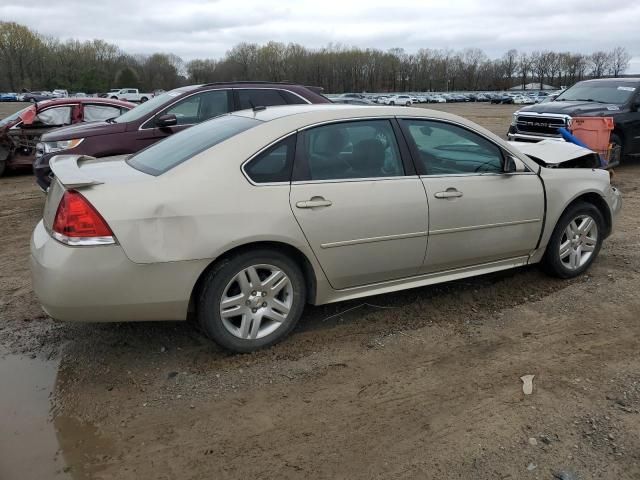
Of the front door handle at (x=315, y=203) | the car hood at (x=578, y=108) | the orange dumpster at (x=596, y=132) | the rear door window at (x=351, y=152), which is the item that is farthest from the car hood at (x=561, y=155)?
the car hood at (x=578, y=108)

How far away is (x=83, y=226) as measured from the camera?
309 cm

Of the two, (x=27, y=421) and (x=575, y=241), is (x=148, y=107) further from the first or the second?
(x=575, y=241)

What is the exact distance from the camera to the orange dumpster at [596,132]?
364 inches

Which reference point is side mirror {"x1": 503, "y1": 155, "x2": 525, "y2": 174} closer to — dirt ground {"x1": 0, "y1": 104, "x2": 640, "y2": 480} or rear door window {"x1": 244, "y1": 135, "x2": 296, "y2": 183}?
dirt ground {"x1": 0, "y1": 104, "x2": 640, "y2": 480}

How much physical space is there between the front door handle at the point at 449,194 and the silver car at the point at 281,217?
2cm

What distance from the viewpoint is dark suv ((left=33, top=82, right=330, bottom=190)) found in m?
7.10

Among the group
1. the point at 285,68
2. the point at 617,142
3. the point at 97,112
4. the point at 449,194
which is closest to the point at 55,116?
the point at 97,112

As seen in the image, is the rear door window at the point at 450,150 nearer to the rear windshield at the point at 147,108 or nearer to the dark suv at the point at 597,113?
the rear windshield at the point at 147,108

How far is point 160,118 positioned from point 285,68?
5188 inches

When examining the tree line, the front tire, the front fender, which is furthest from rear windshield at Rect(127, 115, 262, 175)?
the tree line

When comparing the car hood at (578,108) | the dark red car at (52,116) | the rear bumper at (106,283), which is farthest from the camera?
the car hood at (578,108)

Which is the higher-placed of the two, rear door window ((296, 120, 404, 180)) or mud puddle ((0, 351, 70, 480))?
rear door window ((296, 120, 404, 180))

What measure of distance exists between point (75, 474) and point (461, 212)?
298cm

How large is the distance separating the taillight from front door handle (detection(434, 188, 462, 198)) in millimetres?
2259
